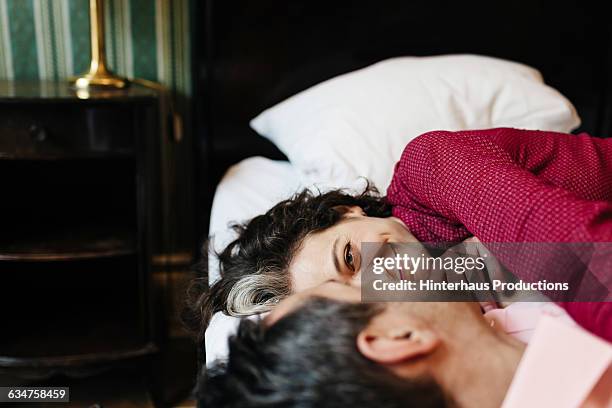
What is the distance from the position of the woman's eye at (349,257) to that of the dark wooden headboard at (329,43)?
28.2 inches

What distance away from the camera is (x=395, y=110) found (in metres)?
1.26

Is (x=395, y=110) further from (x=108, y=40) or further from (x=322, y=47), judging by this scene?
(x=108, y=40)

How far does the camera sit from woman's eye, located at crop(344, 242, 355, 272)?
810 mm

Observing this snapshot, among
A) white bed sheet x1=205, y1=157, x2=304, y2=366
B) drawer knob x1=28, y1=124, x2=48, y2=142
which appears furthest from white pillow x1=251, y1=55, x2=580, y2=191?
drawer knob x1=28, y1=124, x2=48, y2=142

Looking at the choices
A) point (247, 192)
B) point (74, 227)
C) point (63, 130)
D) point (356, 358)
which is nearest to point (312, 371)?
point (356, 358)

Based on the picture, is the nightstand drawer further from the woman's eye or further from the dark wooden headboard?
the woman's eye

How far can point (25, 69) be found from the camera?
155cm

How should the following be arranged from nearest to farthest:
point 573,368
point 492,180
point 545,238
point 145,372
→ 1. point 573,368
2. point 545,238
3. point 492,180
4. point 145,372

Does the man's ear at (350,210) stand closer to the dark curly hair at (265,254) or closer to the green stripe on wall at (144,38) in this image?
the dark curly hair at (265,254)

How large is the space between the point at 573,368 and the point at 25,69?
4.65 ft

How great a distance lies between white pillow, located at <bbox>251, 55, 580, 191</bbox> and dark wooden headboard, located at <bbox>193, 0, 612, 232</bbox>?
122 millimetres

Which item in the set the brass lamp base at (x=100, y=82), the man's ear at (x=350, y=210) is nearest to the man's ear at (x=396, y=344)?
the man's ear at (x=350, y=210)

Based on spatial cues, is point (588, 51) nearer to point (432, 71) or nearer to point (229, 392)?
point (432, 71)

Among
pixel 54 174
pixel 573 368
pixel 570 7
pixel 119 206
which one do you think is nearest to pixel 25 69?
pixel 54 174
